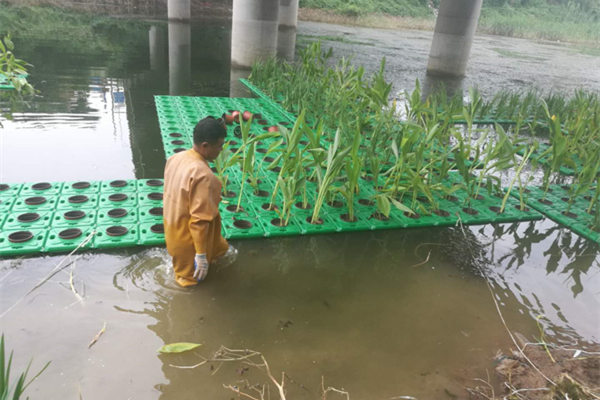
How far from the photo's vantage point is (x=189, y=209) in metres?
2.13

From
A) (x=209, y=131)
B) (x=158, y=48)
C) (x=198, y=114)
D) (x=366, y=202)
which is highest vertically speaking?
(x=209, y=131)

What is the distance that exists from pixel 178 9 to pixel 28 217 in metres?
16.5

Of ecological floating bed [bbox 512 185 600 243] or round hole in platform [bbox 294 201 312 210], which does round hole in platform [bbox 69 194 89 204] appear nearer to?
round hole in platform [bbox 294 201 312 210]

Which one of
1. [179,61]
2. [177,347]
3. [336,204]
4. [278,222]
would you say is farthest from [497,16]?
[177,347]

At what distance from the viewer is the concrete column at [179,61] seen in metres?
6.89

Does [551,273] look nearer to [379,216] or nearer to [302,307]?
[379,216]

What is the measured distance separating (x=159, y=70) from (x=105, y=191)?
5.47m

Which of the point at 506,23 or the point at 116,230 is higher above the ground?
the point at 506,23

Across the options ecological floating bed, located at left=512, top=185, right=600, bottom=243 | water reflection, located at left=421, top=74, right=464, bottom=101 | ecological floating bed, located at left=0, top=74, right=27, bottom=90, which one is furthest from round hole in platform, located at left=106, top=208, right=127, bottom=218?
water reflection, located at left=421, top=74, right=464, bottom=101

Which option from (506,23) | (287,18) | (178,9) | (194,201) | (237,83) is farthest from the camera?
(506,23)

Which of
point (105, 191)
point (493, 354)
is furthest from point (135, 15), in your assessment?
point (493, 354)

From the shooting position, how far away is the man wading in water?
206 cm

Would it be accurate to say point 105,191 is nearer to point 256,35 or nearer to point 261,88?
point 261,88

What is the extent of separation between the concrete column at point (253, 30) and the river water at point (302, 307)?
592 cm
